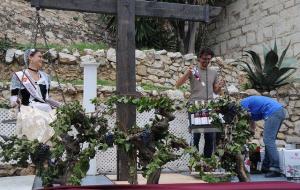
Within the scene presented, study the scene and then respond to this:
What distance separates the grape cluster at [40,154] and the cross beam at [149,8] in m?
1.29

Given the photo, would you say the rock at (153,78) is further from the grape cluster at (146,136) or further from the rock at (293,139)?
the grape cluster at (146,136)

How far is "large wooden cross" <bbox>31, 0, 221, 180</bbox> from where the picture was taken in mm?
4039

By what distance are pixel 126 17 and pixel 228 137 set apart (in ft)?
4.72

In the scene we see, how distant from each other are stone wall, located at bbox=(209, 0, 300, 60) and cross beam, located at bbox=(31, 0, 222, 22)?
219 inches

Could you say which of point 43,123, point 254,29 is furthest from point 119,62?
point 254,29

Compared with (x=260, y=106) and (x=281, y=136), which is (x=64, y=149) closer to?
(x=260, y=106)

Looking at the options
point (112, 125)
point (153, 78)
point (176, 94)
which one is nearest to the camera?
point (112, 125)

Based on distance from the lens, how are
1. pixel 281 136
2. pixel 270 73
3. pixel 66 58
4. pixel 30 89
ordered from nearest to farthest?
pixel 30 89
pixel 281 136
pixel 270 73
pixel 66 58

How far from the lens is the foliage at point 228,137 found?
3412 millimetres

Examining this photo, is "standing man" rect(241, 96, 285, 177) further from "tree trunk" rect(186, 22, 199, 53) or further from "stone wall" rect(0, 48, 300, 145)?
"tree trunk" rect(186, 22, 199, 53)

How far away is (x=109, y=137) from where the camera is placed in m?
3.28

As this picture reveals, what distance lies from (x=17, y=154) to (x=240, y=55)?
8.44m

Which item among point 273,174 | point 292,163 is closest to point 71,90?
point 273,174

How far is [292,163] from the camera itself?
5.09 meters
